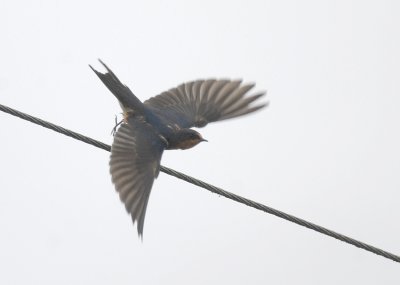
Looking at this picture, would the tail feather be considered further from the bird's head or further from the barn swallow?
the bird's head

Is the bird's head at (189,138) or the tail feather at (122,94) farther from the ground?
the tail feather at (122,94)

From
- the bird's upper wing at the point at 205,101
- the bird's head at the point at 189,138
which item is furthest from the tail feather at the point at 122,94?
the bird's upper wing at the point at 205,101

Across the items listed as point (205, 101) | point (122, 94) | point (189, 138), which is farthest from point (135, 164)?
point (205, 101)

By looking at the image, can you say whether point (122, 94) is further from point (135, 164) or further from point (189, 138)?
point (135, 164)

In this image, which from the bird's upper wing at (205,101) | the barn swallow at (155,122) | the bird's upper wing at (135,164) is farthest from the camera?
the bird's upper wing at (205,101)

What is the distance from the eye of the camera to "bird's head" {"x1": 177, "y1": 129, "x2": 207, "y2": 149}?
20.7 feet

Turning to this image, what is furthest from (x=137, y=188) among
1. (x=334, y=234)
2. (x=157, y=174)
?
(x=334, y=234)

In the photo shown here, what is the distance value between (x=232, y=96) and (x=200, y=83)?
0.36 meters

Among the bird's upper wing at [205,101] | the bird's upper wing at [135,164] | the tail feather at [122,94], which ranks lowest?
the bird's upper wing at [135,164]

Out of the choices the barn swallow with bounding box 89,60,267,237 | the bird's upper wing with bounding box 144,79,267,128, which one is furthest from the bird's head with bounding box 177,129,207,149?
the bird's upper wing with bounding box 144,79,267,128

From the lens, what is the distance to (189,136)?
6.32m

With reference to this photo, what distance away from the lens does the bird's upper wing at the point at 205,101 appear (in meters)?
7.04

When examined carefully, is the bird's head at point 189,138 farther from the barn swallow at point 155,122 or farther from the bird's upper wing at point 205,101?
the bird's upper wing at point 205,101

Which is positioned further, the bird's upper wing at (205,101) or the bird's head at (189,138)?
the bird's upper wing at (205,101)
